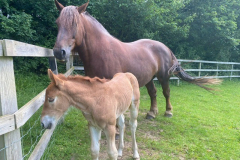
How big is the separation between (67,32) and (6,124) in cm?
146

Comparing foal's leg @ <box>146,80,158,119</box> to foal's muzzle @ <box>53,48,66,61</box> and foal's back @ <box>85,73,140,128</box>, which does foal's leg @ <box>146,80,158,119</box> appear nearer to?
foal's back @ <box>85,73,140,128</box>

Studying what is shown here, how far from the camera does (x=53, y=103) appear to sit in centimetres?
175

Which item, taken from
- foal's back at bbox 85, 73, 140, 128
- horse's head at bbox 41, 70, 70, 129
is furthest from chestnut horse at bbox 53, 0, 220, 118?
horse's head at bbox 41, 70, 70, 129

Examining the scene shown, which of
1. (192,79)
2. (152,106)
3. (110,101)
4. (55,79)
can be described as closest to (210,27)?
(192,79)

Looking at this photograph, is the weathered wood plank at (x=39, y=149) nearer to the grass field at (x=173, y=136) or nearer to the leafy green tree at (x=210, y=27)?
the grass field at (x=173, y=136)

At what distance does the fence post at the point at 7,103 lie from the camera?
1.30m

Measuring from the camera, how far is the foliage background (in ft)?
22.9

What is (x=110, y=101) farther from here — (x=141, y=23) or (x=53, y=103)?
(x=141, y=23)

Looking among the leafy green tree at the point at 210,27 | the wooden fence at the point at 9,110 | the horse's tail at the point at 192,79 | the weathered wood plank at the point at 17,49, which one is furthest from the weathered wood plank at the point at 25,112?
the leafy green tree at the point at 210,27

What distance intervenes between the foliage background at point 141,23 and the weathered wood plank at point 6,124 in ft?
19.5

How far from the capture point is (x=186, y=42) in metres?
12.3

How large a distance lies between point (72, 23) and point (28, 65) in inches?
223

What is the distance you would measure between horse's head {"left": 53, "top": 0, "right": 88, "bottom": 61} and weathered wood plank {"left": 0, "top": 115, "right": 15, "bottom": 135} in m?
1.06

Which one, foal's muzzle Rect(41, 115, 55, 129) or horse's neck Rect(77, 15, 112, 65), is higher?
horse's neck Rect(77, 15, 112, 65)
